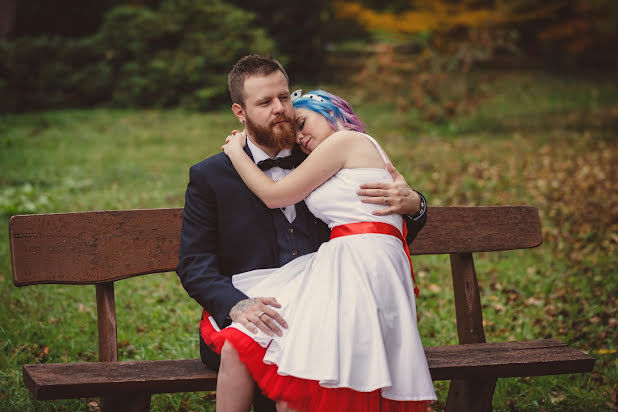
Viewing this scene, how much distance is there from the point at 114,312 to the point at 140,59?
14053 mm

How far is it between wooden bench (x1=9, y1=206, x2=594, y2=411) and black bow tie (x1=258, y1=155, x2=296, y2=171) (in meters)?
0.61

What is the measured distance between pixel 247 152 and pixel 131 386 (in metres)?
1.21

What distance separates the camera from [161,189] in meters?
8.34

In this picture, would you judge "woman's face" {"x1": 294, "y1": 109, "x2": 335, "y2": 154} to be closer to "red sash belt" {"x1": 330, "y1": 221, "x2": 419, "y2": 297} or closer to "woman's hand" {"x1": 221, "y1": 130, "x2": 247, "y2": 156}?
"woman's hand" {"x1": 221, "y1": 130, "x2": 247, "y2": 156}

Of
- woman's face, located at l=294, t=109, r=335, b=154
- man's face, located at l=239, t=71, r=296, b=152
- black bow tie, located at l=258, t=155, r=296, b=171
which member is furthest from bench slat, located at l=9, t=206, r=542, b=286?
woman's face, located at l=294, t=109, r=335, b=154

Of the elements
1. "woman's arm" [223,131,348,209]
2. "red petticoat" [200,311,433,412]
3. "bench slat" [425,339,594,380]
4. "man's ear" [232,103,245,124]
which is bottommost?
"bench slat" [425,339,594,380]

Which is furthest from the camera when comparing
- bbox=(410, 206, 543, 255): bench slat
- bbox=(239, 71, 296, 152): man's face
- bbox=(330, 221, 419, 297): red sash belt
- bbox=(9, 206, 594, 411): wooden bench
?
bbox=(410, 206, 543, 255): bench slat

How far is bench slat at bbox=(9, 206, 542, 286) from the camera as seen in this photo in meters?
3.12

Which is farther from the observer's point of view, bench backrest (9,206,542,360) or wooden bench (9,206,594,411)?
bench backrest (9,206,542,360)

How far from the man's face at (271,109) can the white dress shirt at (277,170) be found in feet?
0.33

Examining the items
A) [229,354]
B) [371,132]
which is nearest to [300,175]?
[229,354]

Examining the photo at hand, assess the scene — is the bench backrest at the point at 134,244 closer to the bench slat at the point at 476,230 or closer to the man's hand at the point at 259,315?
the bench slat at the point at 476,230

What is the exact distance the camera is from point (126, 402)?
2900 mm

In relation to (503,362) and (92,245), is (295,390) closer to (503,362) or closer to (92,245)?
(503,362)
